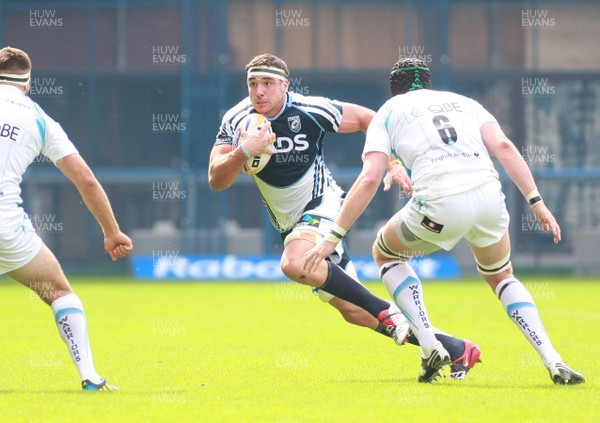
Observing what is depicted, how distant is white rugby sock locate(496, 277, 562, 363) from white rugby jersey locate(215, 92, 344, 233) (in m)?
1.93

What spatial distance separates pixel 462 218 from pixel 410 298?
0.76 meters

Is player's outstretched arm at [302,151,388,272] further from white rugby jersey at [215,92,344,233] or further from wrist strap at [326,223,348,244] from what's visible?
white rugby jersey at [215,92,344,233]

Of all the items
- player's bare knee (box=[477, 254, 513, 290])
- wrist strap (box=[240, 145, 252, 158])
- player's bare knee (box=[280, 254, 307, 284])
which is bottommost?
player's bare knee (box=[280, 254, 307, 284])

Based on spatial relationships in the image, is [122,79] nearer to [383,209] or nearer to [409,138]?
[383,209]

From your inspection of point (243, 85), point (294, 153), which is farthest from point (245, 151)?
point (243, 85)

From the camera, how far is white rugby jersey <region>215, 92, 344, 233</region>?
344 inches

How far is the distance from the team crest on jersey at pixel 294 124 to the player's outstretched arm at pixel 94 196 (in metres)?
2.10

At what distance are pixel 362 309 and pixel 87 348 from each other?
2088mm
